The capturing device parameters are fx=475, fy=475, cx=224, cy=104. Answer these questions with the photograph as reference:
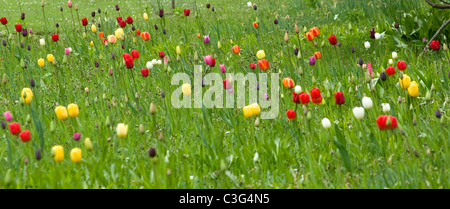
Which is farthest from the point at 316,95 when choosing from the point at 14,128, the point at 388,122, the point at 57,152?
the point at 14,128

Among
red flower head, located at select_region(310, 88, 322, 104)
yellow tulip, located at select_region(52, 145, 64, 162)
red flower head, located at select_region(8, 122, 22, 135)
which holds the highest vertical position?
red flower head, located at select_region(310, 88, 322, 104)

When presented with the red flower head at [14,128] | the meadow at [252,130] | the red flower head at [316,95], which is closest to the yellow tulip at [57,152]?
the meadow at [252,130]

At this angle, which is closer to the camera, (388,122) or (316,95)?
(388,122)

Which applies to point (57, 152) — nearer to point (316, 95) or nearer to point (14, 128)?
point (14, 128)

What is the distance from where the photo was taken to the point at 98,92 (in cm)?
485

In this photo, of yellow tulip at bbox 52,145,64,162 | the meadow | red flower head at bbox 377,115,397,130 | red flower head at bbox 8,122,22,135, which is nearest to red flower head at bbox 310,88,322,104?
the meadow

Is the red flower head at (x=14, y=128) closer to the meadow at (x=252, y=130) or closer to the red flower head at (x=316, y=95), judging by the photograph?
the meadow at (x=252, y=130)

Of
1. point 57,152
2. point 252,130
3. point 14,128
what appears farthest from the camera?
point 252,130

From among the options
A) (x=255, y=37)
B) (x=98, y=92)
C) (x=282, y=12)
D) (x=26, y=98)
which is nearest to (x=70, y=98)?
(x=98, y=92)

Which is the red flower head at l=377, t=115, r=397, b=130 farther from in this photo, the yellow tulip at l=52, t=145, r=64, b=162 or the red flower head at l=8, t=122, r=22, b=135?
the red flower head at l=8, t=122, r=22, b=135

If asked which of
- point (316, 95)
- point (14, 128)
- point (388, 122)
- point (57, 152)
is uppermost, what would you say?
point (316, 95)

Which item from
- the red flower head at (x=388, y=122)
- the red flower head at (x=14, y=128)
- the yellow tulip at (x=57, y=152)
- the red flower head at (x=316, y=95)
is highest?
the red flower head at (x=316, y=95)

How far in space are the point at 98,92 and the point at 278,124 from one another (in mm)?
2179

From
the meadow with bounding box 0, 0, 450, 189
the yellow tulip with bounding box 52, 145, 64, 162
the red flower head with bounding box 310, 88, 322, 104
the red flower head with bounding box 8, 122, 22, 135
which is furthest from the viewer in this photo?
the red flower head with bounding box 310, 88, 322, 104
